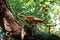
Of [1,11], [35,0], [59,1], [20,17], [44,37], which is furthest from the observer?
[35,0]

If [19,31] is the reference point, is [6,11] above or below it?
above

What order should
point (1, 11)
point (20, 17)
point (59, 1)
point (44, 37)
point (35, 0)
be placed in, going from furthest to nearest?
point (35, 0) → point (59, 1) → point (20, 17) → point (44, 37) → point (1, 11)

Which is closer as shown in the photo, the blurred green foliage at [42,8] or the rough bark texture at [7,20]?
the rough bark texture at [7,20]

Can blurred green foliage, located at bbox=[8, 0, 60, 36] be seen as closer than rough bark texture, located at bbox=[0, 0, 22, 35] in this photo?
No

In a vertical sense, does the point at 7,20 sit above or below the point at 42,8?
above

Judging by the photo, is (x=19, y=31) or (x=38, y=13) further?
(x=38, y=13)

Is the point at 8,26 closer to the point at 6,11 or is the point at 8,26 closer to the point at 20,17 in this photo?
the point at 6,11

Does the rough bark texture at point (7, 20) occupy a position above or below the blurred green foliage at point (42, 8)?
above

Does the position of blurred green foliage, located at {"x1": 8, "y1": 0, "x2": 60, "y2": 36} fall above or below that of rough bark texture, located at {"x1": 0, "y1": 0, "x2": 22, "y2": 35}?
below

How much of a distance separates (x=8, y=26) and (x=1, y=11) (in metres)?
0.15

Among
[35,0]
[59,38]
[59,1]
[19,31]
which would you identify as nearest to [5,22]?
[19,31]

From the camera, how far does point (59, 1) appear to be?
17.5 feet

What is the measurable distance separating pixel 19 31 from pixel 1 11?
0.25 metres

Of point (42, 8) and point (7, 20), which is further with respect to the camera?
point (42, 8)
